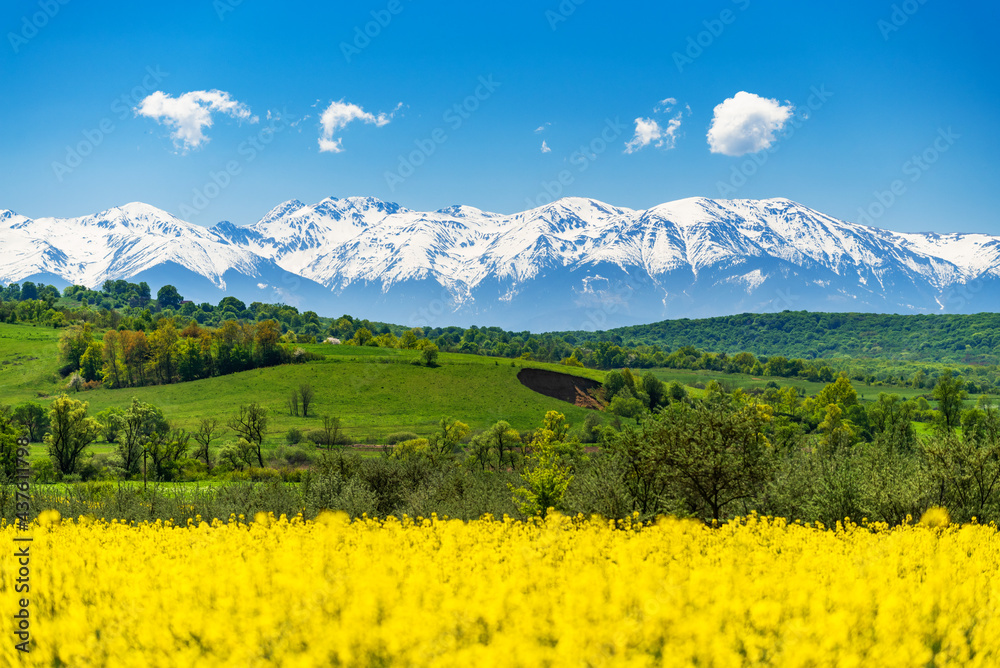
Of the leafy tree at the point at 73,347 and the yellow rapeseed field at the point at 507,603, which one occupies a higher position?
the leafy tree at the point at 73,347

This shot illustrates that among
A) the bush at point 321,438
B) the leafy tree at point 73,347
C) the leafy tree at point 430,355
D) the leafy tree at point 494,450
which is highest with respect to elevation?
the leafy tree at point 73,347

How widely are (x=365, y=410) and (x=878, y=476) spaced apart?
96.2 metres

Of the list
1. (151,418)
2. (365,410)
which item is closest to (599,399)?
(365,410)

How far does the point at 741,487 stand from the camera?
66.4ft

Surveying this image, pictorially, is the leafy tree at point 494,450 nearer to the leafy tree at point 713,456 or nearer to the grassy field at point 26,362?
the leafy tree at point 713,456

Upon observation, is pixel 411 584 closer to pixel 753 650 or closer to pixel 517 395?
pixel 753 650

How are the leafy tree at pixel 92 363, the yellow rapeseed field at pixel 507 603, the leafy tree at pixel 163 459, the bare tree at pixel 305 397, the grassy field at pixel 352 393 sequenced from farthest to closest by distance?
1. the leafy tree at pixel 92 363
2. the bare tree at pixel 305 397
3. the grassy field at pixel 352 393
4. the leafy tree at pixel 163 459
5. the yellow rapeseed field at pixel 507 603

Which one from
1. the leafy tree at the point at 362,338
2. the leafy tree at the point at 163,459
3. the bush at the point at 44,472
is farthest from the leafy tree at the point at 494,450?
the leafy tree at the point at 362,338

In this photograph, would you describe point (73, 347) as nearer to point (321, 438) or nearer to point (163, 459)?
point (321, 438)

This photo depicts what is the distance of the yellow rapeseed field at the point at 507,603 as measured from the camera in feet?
23.7

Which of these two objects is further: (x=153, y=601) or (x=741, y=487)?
(x=741, y=487)

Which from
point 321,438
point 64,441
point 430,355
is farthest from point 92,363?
point 64,441

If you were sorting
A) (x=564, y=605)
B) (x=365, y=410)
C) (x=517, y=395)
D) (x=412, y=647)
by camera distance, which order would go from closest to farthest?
(x=412, y=647), (x=564, y=605), (x=365, y=410), (x=517, y=395)

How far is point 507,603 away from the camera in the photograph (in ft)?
27.1
